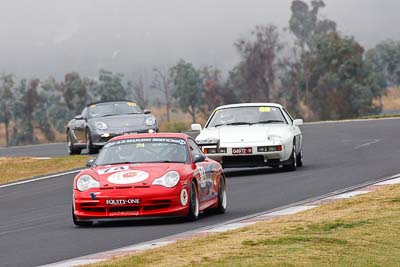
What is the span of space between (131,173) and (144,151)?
0.87 metres

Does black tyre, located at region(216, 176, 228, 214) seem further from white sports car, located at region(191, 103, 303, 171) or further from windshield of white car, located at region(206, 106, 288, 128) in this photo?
windshield of white car, located at region(206, 106, 288, 128)

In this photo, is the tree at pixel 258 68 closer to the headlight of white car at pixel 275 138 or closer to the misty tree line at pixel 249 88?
the misty tree line at pixel 249 88

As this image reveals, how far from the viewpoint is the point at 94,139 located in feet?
102

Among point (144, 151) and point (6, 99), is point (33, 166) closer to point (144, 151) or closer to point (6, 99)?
point (144, 151)

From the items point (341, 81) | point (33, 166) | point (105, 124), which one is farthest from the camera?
point (341, 81)

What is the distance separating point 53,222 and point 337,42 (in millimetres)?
90166

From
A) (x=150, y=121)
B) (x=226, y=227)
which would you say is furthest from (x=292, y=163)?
(x=226, y=227)

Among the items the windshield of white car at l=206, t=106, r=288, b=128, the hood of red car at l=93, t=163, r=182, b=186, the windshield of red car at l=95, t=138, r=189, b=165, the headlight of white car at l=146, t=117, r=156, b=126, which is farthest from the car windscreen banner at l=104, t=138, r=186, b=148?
the headlight of white car at l=146, t=117, r=156, b=126

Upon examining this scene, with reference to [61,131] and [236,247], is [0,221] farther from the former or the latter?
[61,131]

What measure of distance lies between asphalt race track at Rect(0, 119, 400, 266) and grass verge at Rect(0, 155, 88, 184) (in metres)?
3.45

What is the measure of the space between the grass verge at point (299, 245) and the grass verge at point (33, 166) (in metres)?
15.3

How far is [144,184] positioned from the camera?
1493cm

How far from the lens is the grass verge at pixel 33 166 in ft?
95.7

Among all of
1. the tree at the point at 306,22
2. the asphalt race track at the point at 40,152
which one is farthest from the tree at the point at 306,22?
the asphalt race track at the point at 40,152
